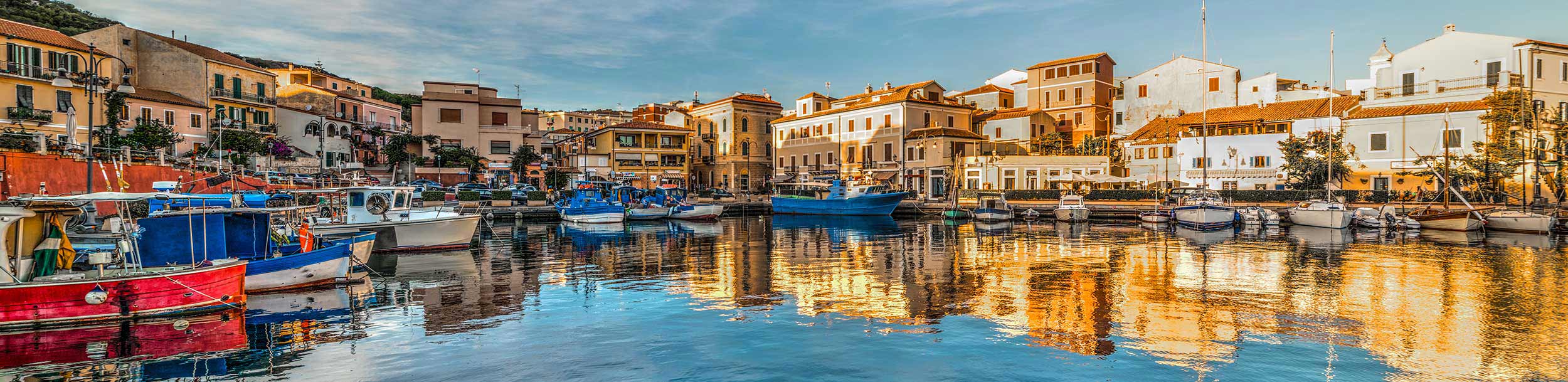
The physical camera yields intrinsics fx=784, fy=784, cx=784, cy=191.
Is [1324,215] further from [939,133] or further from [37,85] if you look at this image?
[37,85]

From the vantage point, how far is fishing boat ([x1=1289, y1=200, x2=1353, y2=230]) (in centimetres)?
3319

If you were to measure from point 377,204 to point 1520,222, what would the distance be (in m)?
40.7

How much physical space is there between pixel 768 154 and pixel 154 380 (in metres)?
62.3

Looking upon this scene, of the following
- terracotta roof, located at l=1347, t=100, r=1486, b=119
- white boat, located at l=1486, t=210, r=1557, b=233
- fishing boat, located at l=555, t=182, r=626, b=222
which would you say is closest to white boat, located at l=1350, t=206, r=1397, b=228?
white boat, located at l=1486, t=210, r=1557, b=233

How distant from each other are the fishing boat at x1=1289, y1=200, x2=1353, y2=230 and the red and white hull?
125 ft

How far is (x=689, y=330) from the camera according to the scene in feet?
37.9

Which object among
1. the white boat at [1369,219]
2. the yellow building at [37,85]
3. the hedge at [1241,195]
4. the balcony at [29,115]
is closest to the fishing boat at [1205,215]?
the hedge at [1241,195]

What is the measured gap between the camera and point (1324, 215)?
3356 centimetres

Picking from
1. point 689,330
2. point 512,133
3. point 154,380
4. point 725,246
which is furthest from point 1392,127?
point 512,133

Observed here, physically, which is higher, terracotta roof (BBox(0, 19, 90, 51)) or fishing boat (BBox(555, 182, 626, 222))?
terracotta roof (BBox(0, 19, 90, 51))

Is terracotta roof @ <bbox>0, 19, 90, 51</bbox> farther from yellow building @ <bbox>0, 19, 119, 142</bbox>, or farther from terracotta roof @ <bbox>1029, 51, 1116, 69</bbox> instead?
terracotta roof @ <bbox>1029, 51, 1116, 69</bbox>

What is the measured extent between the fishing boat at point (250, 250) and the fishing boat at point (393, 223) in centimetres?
744

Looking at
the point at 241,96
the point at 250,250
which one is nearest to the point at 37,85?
the point at 241,96

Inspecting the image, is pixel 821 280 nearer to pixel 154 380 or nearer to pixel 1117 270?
pixel 1117 270
